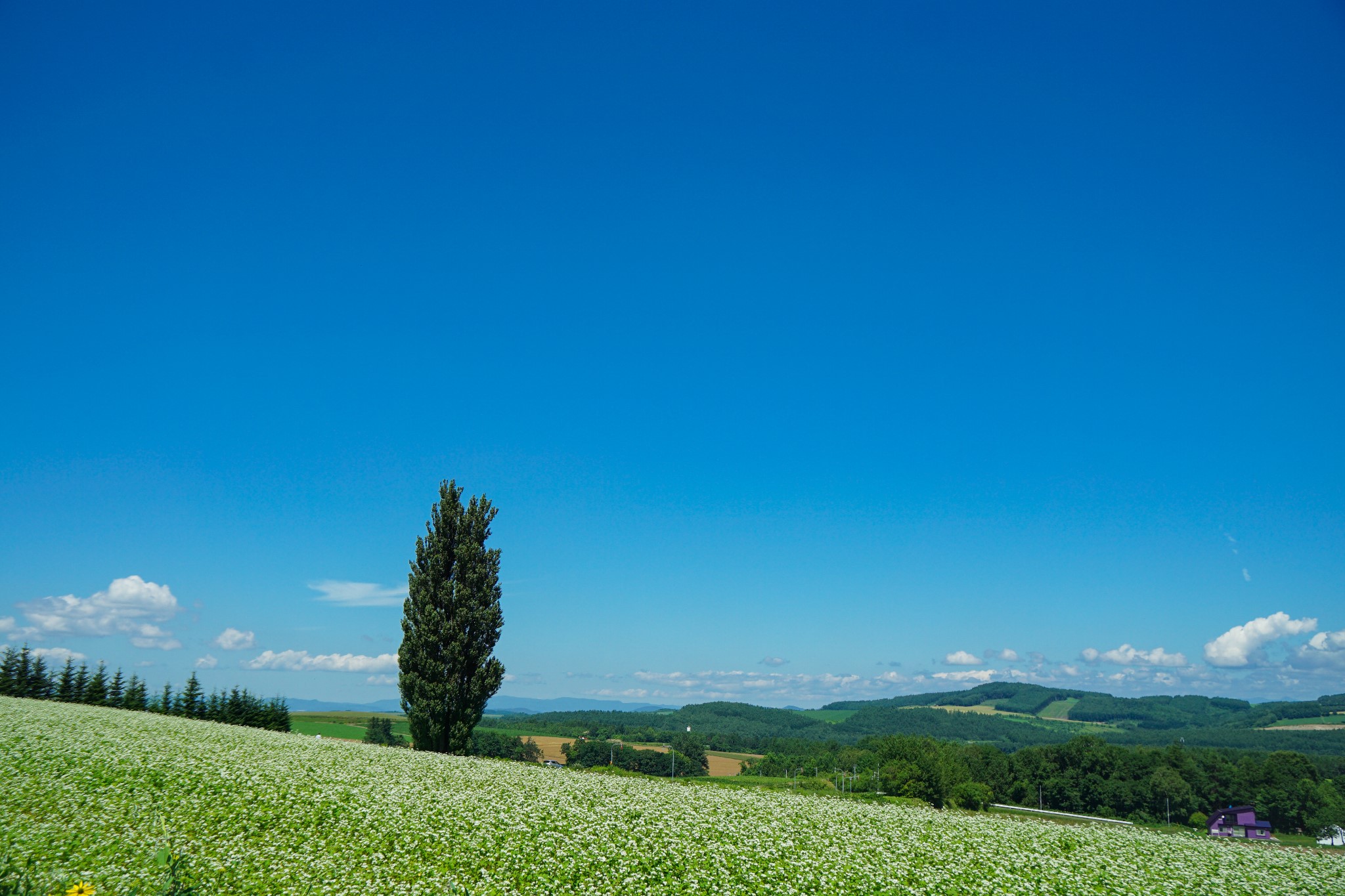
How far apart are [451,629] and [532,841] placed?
2303 centimetres

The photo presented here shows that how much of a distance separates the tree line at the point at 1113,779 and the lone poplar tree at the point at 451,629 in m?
74.5

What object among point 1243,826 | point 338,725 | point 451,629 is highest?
point 451,629

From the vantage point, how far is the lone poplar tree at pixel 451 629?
38.0 meters

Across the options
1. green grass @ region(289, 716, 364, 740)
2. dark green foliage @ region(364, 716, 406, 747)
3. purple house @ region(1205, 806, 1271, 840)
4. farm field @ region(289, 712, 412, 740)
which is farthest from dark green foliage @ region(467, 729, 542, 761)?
purple house @ region(1205, 806, 1271, 840)

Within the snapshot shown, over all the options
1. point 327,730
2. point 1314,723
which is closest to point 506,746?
point 327,730

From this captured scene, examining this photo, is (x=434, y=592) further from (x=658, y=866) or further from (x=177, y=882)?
(x=177, y=882)

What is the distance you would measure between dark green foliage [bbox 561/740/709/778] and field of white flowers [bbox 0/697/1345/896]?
3217 inches

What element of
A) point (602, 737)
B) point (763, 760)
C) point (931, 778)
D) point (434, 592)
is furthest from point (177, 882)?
point (763, 760)

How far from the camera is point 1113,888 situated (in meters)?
15.7

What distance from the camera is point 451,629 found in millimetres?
38344

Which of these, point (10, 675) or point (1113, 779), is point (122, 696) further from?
point (1113, 779)

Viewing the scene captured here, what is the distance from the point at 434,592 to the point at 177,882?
98.2 ft

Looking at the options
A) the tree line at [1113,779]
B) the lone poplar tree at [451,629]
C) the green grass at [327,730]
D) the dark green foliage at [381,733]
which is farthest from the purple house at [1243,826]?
the green grass at [327,730]

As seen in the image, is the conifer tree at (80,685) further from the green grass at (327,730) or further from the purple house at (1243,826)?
the purple house at (1243,826)
